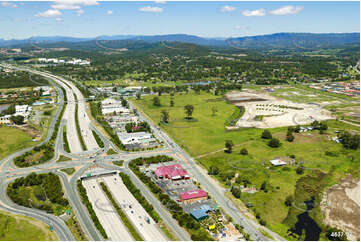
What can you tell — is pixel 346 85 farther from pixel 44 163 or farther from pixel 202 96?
pixel 44 163

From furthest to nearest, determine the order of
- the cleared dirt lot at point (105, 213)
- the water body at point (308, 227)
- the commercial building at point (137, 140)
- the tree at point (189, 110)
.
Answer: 1. the tree at point (189, 110)
2. the commercial building at point (137, 140)
3. the cleared dirt lot at point (105, 213)
4. the water body at point (308, 227)

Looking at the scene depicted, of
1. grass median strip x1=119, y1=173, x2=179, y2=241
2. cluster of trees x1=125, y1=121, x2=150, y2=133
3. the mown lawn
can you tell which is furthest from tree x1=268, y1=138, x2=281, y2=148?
grass median strip x1=119, y1=173, x2=179, y2=241

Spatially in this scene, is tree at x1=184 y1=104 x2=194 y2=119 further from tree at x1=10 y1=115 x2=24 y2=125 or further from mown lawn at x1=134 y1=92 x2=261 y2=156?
tree at x1=10 y1=115 x2=24 y2=125

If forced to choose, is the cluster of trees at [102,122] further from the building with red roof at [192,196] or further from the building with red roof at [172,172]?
the building with red roof at [192,196]

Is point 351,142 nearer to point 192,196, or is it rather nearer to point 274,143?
point 274,143

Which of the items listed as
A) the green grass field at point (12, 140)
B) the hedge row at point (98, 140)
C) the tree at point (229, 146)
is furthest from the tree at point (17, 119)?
the tree at point (229, 146)
